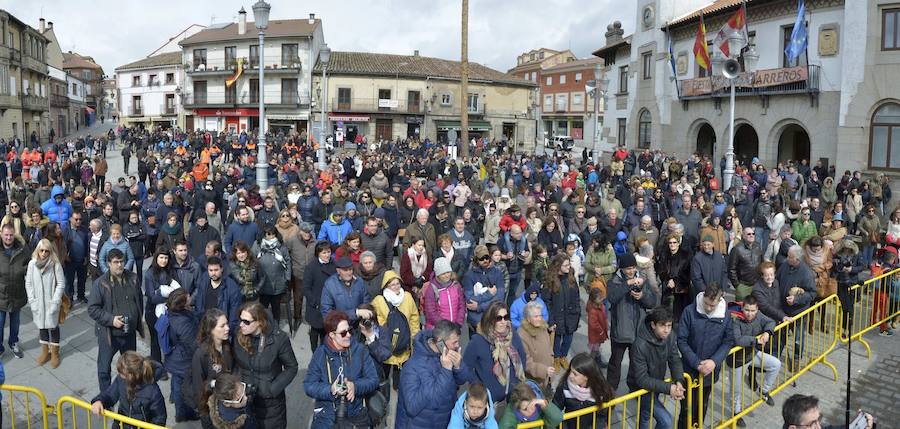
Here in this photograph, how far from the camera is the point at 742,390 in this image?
6.31 meters

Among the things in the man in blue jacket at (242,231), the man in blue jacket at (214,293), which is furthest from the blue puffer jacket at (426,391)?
the man in blue jacket at (242,231)

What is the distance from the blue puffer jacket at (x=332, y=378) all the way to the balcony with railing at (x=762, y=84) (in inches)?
895

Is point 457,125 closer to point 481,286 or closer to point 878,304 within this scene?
point 878,304

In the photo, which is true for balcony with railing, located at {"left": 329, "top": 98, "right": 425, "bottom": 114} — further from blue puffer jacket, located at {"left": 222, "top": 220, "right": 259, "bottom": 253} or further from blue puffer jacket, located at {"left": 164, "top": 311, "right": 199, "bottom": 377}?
blue puffer jacket, located at {"left": 164, "top": 311, "right": 199, "bottom": 377}

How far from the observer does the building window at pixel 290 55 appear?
47606 mm

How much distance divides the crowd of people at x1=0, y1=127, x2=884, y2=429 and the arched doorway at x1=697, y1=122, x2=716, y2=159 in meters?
18.4

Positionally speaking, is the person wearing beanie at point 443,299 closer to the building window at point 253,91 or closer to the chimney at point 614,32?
the chimney at point 614,32

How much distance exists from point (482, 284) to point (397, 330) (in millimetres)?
1464

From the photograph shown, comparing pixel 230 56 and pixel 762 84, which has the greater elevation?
pixel 230 56

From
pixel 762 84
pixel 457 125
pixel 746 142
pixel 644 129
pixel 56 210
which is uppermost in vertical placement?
pixel 762 84

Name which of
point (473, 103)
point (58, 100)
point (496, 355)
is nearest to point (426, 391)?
point (496, 355)

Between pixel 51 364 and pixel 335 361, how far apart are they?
4.94 m

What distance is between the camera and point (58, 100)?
55.3 metres

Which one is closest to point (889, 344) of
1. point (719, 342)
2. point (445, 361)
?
point (719, 342)
